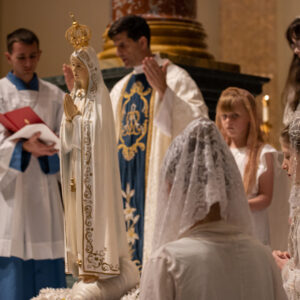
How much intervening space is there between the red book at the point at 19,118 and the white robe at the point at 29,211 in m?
0.11

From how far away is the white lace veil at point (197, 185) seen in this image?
2.87 m

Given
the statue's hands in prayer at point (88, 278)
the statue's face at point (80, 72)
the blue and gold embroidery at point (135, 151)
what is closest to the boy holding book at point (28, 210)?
the blue and gold embroidery at point (135, 151)

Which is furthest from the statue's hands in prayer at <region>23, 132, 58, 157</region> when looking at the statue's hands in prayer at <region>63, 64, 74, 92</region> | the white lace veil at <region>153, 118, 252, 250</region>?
the white lace veil at <region>153, 118, 252, 250</region>

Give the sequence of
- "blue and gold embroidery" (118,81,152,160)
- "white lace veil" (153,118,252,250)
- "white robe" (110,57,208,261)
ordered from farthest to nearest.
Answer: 1. "blue and gold embroidery" (118,81,152,160)
2. "white robe" (110,57,208,261)
3. "white lace veil" (153,118,252,250)

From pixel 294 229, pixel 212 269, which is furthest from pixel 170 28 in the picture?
pixel 212 269

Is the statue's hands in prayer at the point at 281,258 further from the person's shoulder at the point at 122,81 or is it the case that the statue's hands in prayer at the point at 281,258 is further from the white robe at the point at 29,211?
the person's shoulder at the point at 122,81

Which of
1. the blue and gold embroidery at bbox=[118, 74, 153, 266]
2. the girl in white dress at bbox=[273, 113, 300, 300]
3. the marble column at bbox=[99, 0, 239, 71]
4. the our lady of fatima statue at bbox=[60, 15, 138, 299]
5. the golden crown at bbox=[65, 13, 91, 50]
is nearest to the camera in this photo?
the girl in white dress at bbox=[273, 113, 300, 300]

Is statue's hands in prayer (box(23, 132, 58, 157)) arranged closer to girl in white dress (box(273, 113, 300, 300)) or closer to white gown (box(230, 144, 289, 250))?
white gown (box(230, 144, 289, 250))

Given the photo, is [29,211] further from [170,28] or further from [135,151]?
[170,28]

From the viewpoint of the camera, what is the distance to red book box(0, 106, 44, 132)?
571 centimetres

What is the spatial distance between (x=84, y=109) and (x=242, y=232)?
1.87 metres

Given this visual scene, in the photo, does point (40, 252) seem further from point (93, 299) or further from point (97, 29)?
point (97, 29)

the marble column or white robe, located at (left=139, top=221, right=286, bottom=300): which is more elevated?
the marble column

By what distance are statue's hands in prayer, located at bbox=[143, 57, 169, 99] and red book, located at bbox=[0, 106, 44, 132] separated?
0.81m
